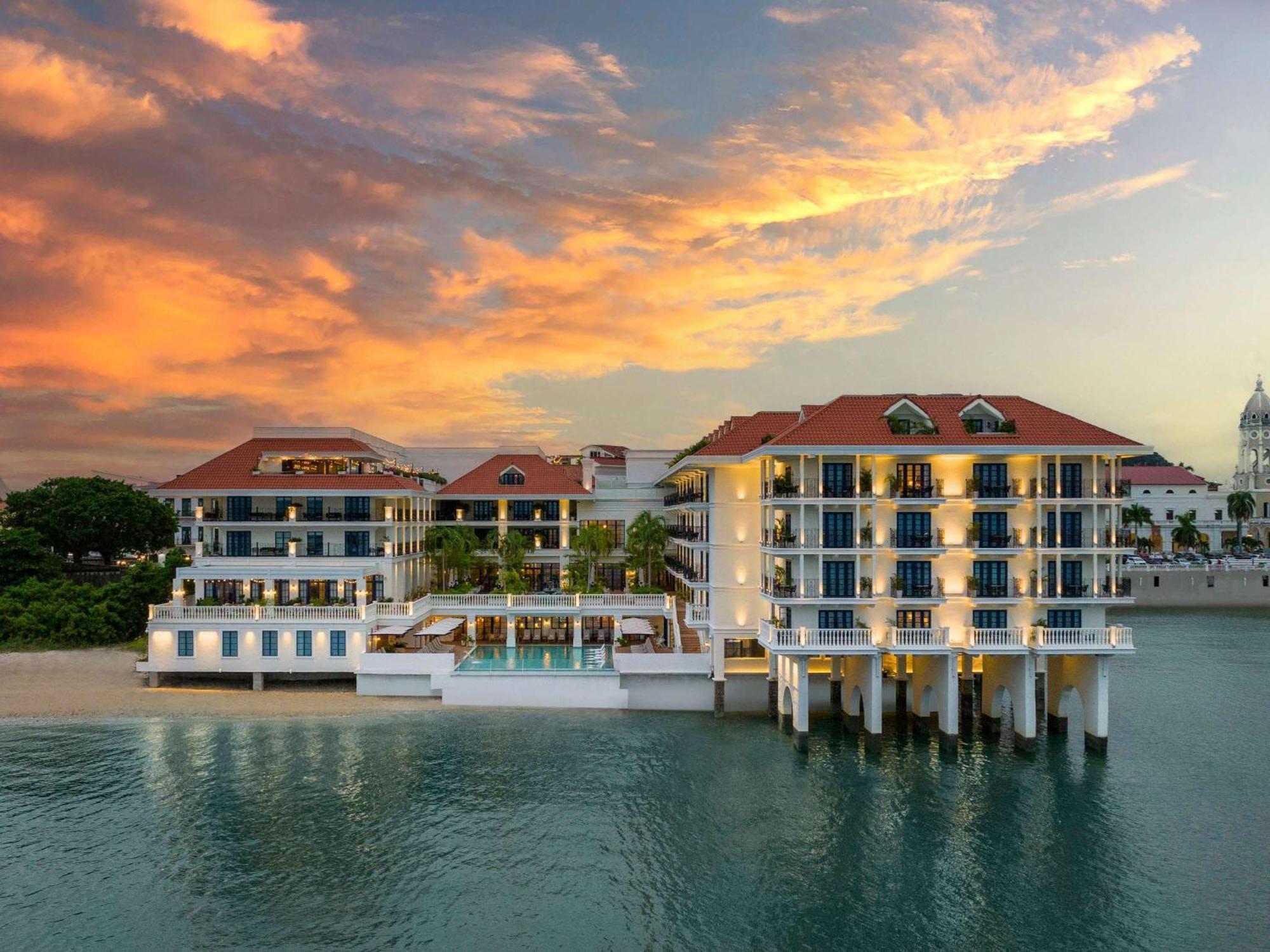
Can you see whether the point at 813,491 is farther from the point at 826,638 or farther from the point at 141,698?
the point at 141,698

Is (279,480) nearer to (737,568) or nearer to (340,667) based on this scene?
(340,667)

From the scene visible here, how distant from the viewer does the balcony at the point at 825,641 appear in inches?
1350

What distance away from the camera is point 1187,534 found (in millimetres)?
110500

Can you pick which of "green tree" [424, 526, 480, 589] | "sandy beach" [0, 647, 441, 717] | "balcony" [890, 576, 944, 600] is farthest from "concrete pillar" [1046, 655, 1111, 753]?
"green tree" [424, 526, 480, 589]

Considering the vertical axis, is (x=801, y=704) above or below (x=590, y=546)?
below

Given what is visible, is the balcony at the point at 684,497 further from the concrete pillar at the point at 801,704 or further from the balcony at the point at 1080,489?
the balcony at the point at 1080,489

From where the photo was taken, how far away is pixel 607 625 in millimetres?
49188

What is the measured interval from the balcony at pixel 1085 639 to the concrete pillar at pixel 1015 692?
93 cm

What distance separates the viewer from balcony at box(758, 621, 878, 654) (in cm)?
3428

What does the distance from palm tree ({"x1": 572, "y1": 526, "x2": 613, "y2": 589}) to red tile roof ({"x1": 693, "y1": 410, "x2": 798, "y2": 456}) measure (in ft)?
41.4

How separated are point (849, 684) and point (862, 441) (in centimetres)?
1183

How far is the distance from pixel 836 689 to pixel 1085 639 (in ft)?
37.8

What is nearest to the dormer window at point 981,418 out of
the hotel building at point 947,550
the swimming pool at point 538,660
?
the hotel building at point 947,550

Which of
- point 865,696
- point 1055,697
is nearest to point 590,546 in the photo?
point 865,696
